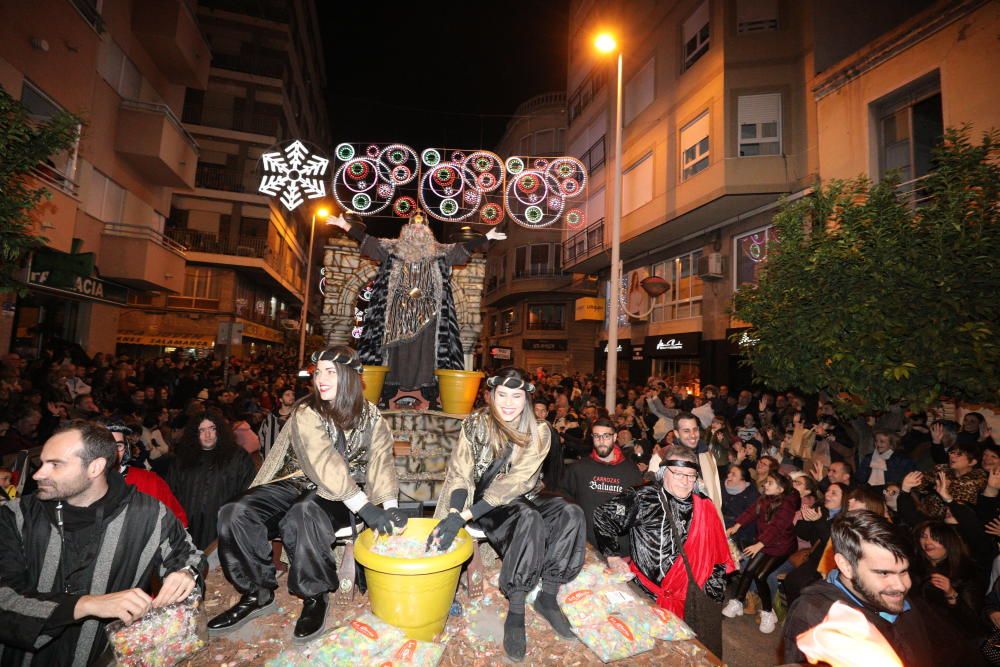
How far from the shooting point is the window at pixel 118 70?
1347cm

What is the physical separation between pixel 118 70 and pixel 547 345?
23932 mm

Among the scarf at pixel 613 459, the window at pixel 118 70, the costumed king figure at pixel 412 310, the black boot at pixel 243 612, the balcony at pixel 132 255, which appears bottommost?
the black boot at pixel 243 612

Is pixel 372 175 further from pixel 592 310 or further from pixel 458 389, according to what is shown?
pixel 592 310

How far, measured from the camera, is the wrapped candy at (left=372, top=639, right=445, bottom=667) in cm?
263

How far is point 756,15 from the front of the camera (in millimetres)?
14516

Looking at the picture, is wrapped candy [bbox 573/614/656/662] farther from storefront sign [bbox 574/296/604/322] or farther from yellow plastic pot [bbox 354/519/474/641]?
storefront sign [bbox 574/296/604/322]

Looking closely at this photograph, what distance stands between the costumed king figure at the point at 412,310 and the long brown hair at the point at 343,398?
307 cm

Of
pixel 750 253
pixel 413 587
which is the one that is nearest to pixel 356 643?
pixel 413 587

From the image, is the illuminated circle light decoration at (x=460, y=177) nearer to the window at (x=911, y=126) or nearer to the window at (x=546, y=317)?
the window at (x=911, y=126)

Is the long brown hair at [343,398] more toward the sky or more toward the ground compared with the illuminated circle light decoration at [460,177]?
more toward the ground

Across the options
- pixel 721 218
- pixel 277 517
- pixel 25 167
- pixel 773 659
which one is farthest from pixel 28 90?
pixel 721 218

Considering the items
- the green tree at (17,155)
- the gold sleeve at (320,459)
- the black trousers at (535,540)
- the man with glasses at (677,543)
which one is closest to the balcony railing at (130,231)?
the green tree at (17,155)

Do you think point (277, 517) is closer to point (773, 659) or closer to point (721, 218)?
point (773, 659)

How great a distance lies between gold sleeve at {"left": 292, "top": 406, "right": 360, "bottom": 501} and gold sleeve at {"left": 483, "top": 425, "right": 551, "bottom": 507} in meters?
0.96
